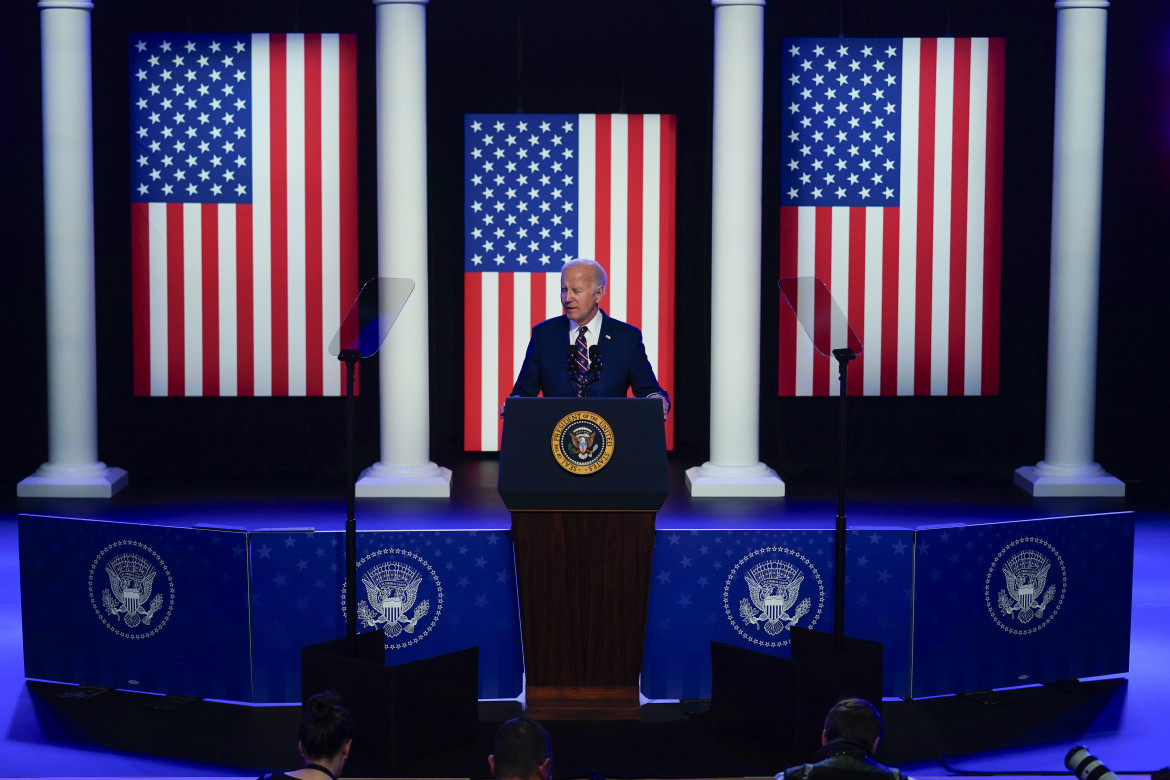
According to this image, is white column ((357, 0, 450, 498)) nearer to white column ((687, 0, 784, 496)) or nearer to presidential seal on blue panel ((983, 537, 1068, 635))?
white column ((687, 0, 784, 496))

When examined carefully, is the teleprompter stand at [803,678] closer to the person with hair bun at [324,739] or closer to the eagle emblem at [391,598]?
the eagle emblem at [391,598]

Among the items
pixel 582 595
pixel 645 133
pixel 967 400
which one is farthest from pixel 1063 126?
pixel 582 595

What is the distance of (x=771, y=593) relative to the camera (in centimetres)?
478

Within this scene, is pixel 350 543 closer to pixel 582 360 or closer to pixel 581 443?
pixel 581 443

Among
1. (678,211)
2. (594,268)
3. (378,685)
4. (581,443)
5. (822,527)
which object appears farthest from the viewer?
(678,211)

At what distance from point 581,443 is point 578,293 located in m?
0.83

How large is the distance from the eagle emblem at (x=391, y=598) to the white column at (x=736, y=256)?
4229 millimetres

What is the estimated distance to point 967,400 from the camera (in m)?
9.55

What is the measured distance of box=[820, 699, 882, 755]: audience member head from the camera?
10.6 ft

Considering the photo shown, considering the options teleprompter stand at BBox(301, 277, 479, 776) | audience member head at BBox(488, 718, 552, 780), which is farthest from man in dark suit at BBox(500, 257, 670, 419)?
audience member head at BBox(488, 718, 552, 780)

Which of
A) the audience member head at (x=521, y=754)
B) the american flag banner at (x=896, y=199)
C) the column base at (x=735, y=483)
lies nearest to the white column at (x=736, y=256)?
the column base at (x=735, y=483)

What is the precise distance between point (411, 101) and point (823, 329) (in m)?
4.60

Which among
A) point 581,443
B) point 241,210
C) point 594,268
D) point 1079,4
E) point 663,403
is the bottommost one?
point 581,443

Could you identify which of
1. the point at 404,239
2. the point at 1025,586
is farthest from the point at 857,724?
the point at 404,239
